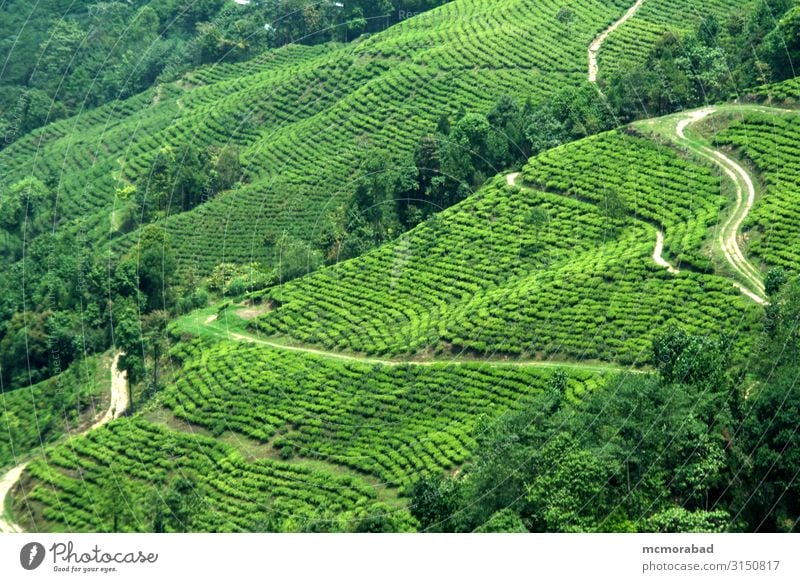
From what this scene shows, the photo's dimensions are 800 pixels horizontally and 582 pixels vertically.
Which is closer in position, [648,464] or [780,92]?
[648,464]

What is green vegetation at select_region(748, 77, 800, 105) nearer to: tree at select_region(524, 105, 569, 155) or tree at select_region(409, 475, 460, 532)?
tree at select_region(524, 105, 569, 155)

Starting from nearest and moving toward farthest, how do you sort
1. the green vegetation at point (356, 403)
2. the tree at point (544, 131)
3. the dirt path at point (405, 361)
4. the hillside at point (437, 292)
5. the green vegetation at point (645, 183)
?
the hillside at point (437, 292) < the green vegetation at point (356, 403) < the dirt path at point (405, 361) < the green vegetation at point (645, 183) < the tree at point (544, 131)

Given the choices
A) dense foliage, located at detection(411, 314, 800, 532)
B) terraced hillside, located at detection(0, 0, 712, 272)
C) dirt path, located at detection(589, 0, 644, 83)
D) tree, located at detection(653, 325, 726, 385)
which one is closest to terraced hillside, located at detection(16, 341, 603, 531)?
dense foliage, located at detection(411, 314, 800, 532)

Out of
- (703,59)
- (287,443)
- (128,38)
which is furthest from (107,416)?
(128,38)

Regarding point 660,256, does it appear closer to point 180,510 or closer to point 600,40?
point 180,510

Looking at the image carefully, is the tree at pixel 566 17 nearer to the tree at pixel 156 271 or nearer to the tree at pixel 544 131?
the tree at pixel 544 131

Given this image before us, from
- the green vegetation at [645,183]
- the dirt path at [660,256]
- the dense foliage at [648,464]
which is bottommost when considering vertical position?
the dense foliage at [648,464]
